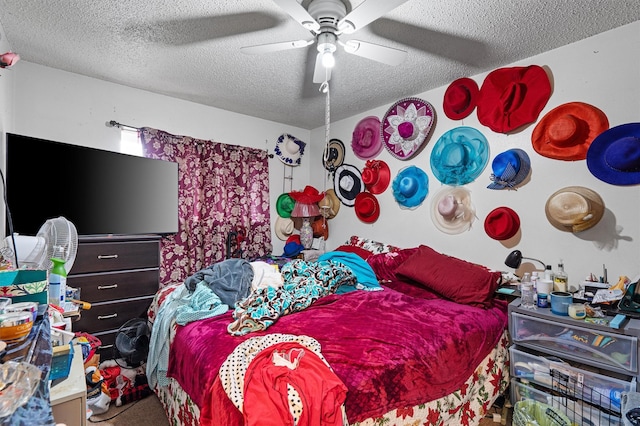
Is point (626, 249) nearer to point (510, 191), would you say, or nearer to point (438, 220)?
point (510, 191)

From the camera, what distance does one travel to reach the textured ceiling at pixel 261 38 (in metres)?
1.85

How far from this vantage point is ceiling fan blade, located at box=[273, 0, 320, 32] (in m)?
1.43

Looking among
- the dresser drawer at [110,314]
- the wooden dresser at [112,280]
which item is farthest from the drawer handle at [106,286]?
the dresser drawer at [110,314]

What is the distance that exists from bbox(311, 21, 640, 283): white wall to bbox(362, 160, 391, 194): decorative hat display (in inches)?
18.4

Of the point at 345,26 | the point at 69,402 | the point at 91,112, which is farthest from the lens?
the point at 91,112

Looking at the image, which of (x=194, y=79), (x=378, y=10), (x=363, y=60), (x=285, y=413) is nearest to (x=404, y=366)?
(x=285, y=413)

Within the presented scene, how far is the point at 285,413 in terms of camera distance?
1.13 meters

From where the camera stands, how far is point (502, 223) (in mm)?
2537

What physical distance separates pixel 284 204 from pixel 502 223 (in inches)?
99.2

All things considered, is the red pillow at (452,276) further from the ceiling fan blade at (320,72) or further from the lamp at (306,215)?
the ceiling fan blade at (320,72)

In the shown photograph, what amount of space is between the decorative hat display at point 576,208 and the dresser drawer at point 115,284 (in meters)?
3.20

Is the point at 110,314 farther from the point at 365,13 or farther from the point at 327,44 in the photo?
the point at 365,13

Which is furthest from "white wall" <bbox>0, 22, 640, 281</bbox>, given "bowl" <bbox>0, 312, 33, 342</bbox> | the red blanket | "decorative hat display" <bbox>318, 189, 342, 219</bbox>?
"bowl" <bbox>0, 312, 33, 342</bbox>

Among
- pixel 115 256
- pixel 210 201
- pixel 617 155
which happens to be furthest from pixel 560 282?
pixel 115 256
